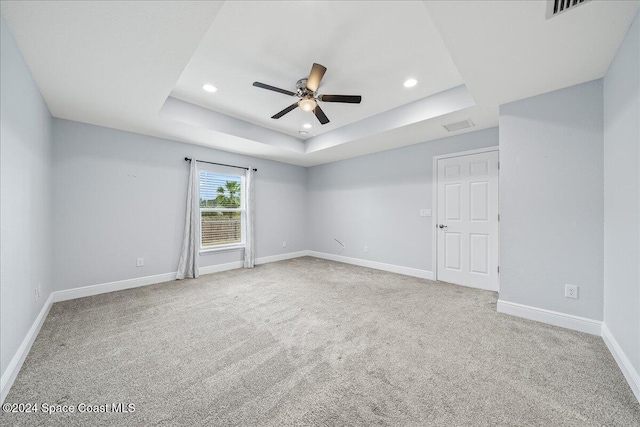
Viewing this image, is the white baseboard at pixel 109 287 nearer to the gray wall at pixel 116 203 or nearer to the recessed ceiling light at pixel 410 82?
the gray wall at pixel 116 203

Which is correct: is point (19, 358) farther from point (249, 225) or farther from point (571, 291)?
point (571, 291)

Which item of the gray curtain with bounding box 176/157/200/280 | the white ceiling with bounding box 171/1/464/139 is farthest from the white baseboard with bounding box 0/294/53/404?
the white ceiling with bounding box 171/1/464/139

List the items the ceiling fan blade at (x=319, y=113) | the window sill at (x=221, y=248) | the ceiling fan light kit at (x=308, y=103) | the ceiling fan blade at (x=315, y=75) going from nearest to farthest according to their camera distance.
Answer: the ceiling fan blade at (x=315, y=75) → the ceiling fan light kit at (x=308, y=103) → the ceiling fan blade at (x=319, y=113) → the window sill at (x=221, y=248)

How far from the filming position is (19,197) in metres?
1.92

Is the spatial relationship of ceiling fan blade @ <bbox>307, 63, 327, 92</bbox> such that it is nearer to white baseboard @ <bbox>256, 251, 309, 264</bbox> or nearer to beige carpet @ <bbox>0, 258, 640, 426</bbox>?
beige carpet @ <bbox>0, 258, 640, 426</bbox>

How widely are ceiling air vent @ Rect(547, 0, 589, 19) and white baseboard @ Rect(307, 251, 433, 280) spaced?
136 inches

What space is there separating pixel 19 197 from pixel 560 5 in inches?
159

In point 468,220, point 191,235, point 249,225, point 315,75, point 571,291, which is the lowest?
point 571,291

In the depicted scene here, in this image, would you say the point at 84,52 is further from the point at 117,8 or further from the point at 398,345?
the point at 398,345

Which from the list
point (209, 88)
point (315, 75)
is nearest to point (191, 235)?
point (209, 88)

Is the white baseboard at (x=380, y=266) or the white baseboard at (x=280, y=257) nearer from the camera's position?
the white baseboard at (x=380, y=266)

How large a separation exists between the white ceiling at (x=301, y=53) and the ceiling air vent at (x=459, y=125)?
12cm

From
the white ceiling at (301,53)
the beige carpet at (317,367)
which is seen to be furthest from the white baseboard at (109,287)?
the white ceiling at (301,53)

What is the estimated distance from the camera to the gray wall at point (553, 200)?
2258 mm
